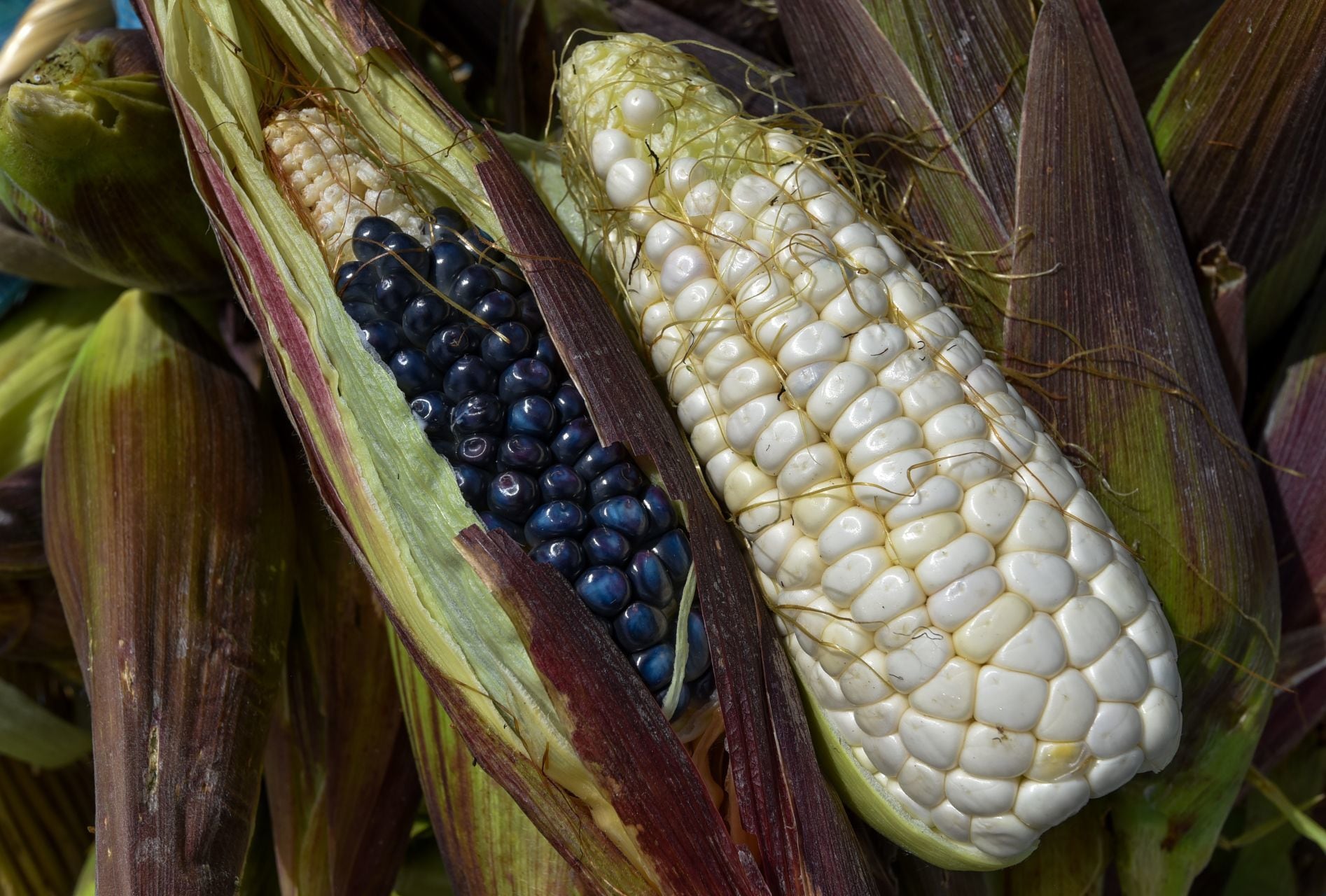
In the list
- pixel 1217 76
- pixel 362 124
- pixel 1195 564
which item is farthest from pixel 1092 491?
pixel 362 124

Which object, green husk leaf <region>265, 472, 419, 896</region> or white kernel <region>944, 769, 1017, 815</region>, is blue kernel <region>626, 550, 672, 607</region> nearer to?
white kernel <region>944, 769, 1017, 815</region>

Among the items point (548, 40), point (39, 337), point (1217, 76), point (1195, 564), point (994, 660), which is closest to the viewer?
point (994, 660)

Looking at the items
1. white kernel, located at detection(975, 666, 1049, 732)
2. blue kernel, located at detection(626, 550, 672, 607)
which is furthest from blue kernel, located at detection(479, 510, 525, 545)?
white kernel, located at detection(975, 666, 1049, 732)

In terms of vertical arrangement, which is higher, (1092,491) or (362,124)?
(362,124)

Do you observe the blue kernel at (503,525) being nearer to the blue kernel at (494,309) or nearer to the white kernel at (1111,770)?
the blue kernel at (494,309)

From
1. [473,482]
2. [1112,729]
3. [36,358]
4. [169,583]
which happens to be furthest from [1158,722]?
[36,358]

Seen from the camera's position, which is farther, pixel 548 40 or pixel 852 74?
pixel 548 40

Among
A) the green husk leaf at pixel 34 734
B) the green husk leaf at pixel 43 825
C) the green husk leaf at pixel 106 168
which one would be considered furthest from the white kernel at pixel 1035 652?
the green husk leaf at pixel 43 825

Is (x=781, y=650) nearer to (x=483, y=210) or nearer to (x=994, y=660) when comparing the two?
(x=994, y=660)
